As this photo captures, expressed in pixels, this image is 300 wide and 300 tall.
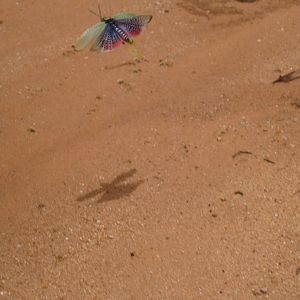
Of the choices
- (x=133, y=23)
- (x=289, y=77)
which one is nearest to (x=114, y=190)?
(x=133, y=23)

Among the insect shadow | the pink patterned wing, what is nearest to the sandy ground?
the insect shadow

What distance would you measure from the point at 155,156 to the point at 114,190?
414mm

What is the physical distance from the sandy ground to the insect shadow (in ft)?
0.03

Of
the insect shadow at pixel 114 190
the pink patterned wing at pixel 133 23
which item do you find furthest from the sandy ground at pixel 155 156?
the pink patterned wing at pixel 133 23

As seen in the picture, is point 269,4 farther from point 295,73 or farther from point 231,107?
point 231,107

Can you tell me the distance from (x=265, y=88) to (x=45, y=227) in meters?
2.10

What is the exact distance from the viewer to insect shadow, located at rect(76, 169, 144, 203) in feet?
11.4

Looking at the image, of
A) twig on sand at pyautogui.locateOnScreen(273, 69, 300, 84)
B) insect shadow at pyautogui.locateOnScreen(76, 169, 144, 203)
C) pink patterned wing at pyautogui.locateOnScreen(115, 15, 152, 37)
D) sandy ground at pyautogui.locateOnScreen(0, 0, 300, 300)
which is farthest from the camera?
Result: twig on sand at pyautogui.locateOnScreen(273, 69, 300, 84)

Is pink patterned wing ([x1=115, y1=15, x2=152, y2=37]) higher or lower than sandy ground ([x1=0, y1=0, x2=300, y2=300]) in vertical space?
higher

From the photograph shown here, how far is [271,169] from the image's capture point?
11.6 feet

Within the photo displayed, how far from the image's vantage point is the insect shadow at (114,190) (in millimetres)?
3475

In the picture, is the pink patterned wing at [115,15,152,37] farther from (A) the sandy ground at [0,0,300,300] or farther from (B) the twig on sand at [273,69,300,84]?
(B) the twig on sand at [273,69,300,84]

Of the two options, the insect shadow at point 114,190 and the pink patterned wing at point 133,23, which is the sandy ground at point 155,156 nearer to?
the insect shadow at point 114,190

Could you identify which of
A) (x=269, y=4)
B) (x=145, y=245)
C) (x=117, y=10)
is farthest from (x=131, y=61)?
(x=145, y=245)
